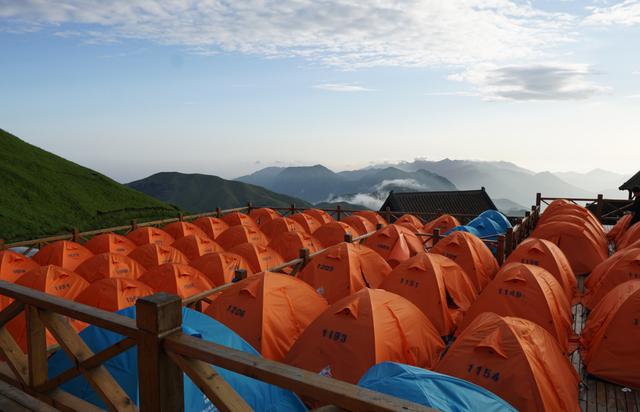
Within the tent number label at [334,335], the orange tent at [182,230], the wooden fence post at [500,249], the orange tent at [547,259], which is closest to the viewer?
the tent number label at [334,335]

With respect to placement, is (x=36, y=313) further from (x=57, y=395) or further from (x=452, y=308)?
(x=452, y=308)

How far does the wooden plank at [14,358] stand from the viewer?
3.96 meters

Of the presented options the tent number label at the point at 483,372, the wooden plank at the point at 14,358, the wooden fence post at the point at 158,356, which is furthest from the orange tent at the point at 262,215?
the wooden fence post at the point at 158,356

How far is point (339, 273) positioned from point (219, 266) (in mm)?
3842

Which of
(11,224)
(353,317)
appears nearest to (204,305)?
(353,317)

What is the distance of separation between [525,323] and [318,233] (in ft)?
46.0

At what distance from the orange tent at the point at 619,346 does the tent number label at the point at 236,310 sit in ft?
21.0

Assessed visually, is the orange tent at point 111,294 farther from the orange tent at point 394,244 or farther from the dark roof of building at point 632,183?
the dark roof of building at point 632,183

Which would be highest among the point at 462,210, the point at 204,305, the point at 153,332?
the point at 153,332

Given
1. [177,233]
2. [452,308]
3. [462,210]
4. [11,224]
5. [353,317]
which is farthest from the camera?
[11,224]

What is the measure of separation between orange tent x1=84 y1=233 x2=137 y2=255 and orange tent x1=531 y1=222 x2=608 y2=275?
51.5 ft

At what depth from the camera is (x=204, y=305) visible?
11.8 m

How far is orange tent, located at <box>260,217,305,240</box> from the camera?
2164 cm

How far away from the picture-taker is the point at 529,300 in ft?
30.4
